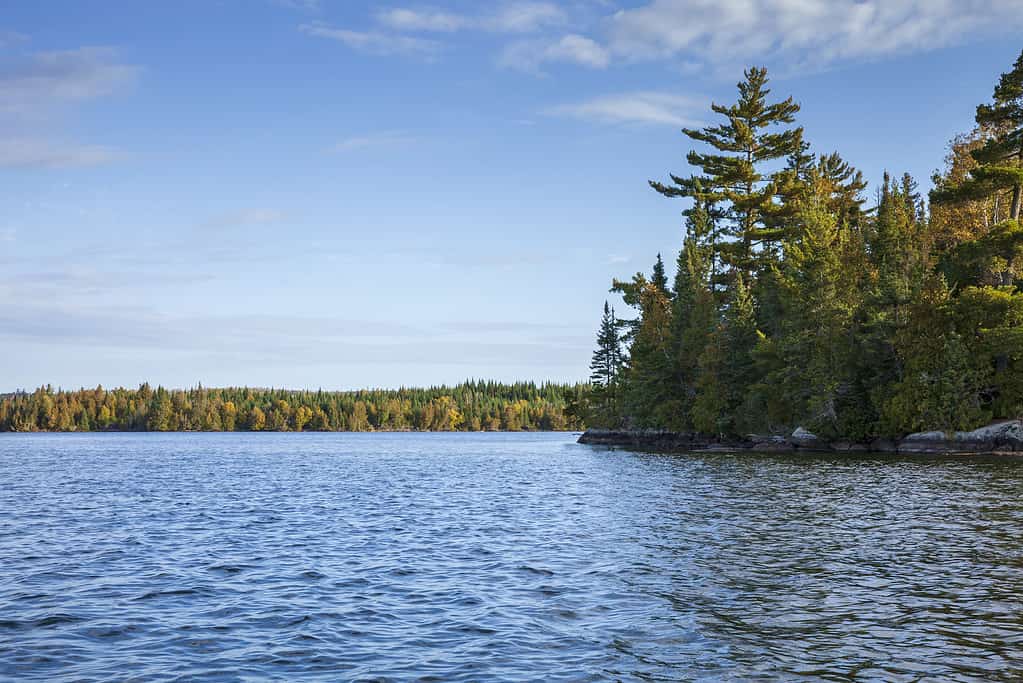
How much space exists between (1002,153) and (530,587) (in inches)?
2416

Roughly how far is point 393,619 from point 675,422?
8031 cm

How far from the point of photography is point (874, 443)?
6875cm

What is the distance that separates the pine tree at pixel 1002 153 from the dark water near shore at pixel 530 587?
31641 millimetres

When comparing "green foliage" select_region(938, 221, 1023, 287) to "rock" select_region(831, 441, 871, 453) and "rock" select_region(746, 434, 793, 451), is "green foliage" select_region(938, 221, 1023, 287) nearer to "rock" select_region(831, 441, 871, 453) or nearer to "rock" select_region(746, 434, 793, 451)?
"rock" select_region(831, 441, 871, 453)

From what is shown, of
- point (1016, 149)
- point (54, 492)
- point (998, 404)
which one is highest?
point (1016, 149)

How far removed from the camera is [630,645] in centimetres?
1359

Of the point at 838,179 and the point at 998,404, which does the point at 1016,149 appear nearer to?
the point at 998,404

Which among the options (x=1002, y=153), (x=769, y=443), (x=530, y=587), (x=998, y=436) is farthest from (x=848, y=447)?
(x=530, y=587)

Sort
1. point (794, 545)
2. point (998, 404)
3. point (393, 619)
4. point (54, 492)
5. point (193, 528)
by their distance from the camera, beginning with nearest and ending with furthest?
point (393, 619) → point (794, 545) → point (193, 528) → point (54, 492) → point (998, 404)

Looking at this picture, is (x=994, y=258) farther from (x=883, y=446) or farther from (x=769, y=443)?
(x=769, y=443)

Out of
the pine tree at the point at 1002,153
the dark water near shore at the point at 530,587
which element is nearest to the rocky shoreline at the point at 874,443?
the pine tree at the point at 1002,153

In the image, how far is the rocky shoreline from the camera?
59562mm

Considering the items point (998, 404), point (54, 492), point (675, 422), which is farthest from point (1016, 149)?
point (54, 492)

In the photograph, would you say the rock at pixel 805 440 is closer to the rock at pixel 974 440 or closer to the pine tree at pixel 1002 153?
the rock at pixel 974 440
